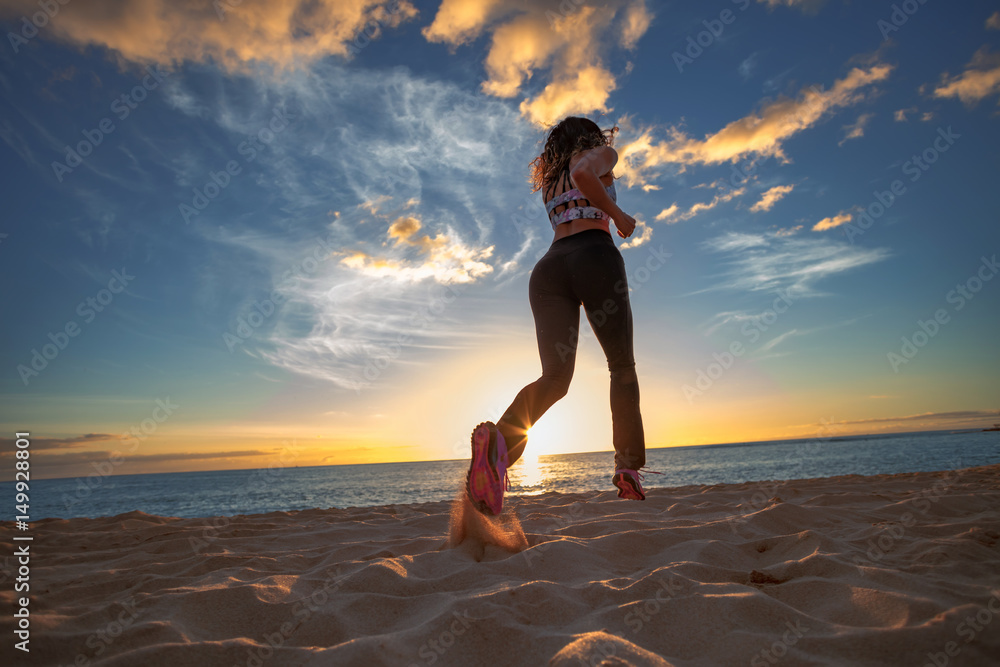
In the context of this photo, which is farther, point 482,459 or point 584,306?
point 584,306

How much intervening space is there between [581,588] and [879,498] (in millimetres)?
3353

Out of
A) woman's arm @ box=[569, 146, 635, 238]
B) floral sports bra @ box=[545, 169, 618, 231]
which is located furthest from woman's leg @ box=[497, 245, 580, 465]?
woman's arm @ box=[569, 146, 635, 238]

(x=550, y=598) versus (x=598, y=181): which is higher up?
(x=598, y=181)

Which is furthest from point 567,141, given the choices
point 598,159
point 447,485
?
point 447,485

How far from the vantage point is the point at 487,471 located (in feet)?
7.29

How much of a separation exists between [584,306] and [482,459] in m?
0.99

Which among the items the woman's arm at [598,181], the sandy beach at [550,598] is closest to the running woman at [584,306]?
the woman's arm at [598,181]

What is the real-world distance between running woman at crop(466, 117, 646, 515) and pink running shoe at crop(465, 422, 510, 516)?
0.14 feet

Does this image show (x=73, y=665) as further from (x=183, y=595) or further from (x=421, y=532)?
(x=421, y=532)

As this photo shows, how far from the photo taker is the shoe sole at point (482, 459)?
2.23 metres

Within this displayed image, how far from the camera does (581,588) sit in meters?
1.64

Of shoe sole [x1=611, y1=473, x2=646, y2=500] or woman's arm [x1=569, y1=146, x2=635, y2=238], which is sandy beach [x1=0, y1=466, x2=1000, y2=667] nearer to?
shoe sole [x1=611, y1=473, x2=646, y2=500]

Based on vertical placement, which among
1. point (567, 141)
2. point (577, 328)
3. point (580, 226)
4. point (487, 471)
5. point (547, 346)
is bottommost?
point (487, 471)

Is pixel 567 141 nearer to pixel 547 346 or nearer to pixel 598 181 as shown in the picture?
pixel 598 181
